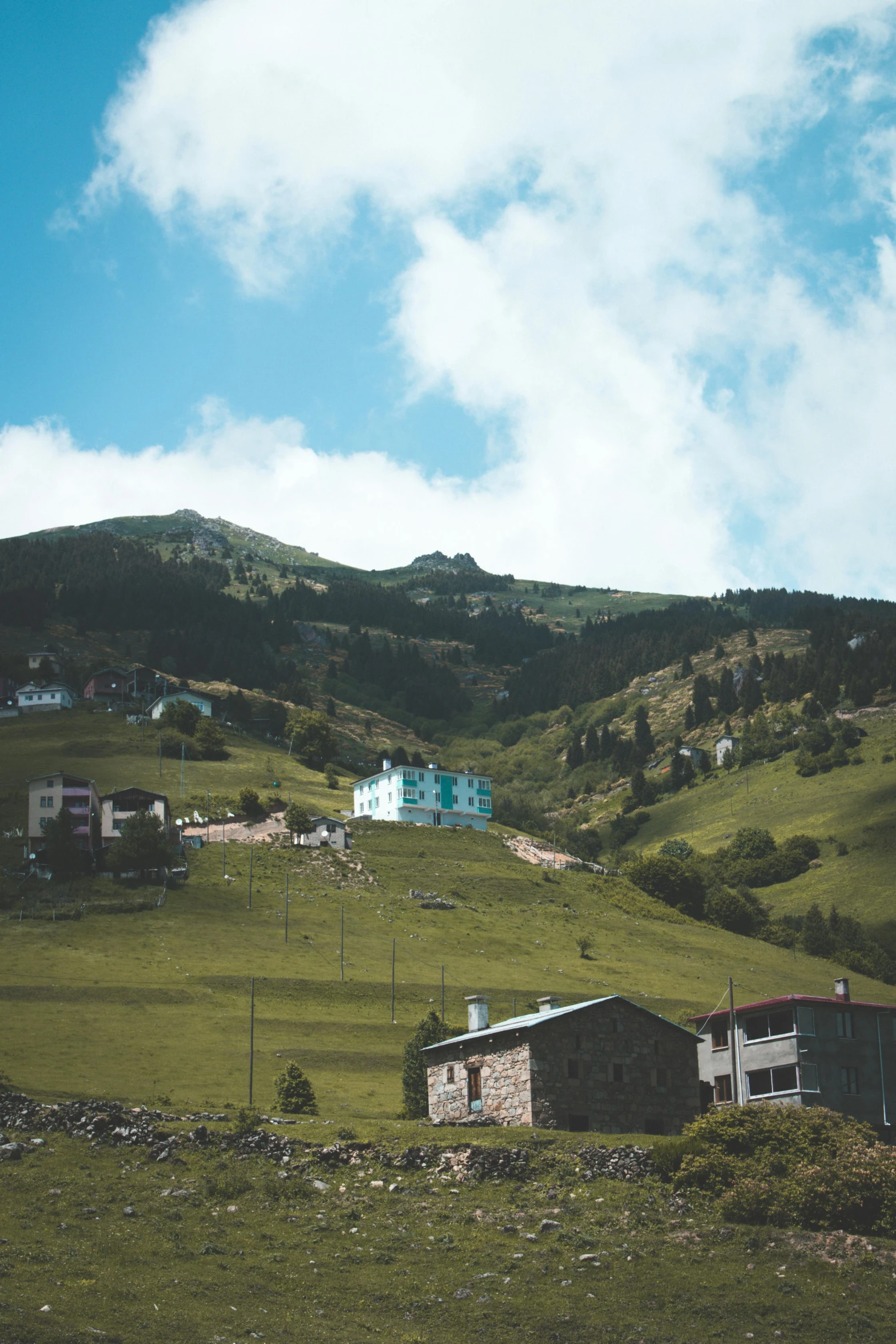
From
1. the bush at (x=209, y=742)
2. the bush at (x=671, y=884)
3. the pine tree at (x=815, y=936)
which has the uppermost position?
the bush at (x=209, y=742)

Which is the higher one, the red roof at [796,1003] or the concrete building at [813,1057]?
the red roof at [796,1003]

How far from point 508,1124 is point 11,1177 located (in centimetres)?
1819

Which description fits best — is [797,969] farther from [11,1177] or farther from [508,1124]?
[11,1177]

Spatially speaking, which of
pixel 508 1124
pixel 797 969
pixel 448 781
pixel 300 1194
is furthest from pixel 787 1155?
pixel 448 781

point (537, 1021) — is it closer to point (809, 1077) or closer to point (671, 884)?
point (809, 1077)

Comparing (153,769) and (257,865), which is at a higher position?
(153,769)

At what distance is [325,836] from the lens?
447 feet

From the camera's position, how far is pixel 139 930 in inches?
3930

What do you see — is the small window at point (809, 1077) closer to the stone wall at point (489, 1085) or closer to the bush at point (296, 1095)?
the stone wall at point (489, 1085)

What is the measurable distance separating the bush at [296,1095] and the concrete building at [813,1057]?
1771cm

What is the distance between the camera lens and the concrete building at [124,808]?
128 meters

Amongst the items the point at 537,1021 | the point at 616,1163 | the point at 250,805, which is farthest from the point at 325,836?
the point at 616,1163

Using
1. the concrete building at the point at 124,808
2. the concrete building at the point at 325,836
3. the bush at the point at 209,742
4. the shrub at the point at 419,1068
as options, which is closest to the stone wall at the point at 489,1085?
the shrub at the point at 419,1068

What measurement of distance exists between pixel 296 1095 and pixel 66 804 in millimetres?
75650
